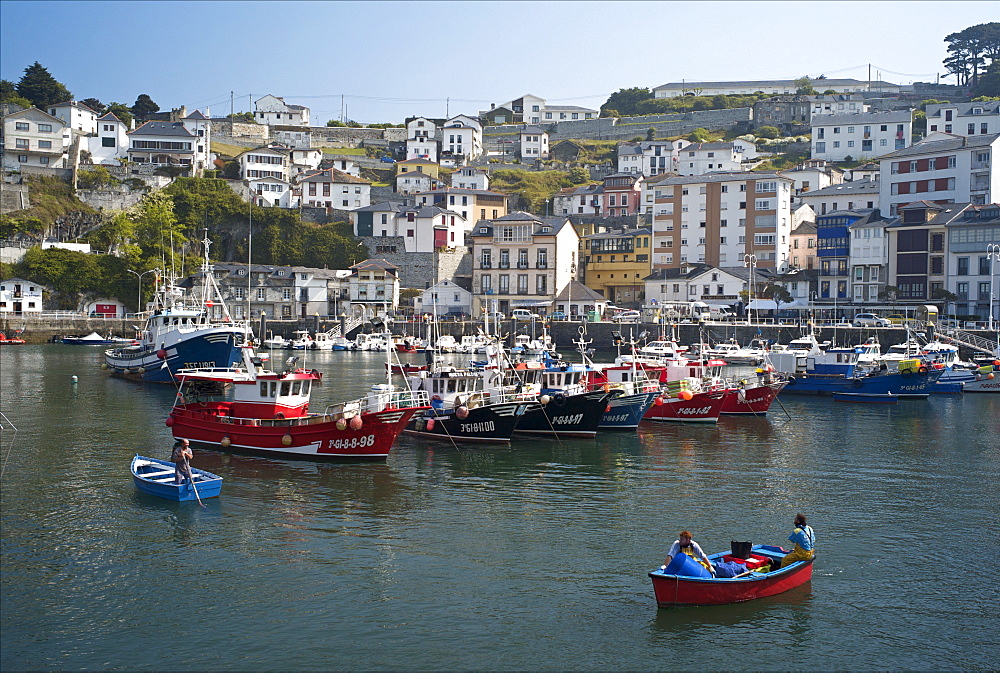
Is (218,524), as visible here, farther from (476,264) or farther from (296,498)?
(476,264)

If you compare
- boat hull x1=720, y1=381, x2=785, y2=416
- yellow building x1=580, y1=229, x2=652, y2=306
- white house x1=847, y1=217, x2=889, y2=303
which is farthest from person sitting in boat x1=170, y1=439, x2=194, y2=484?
yellow building x1=580, y1=229, x2=652, y2=306

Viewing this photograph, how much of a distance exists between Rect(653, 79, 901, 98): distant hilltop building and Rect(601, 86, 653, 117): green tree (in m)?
2.96

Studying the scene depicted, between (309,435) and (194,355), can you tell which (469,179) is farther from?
(309,435)

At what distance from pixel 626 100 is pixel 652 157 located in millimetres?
40682

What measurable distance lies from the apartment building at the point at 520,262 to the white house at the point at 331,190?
2434cm

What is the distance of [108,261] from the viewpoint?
9562cm

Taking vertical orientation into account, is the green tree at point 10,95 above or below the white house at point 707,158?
above

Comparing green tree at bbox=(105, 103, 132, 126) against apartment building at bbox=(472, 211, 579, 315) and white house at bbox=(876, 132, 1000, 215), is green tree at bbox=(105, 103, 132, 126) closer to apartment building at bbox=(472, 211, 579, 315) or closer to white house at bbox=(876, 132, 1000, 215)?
apartment building at bbox=(472, 211, 579, 315)

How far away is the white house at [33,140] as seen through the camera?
10531 centimetres

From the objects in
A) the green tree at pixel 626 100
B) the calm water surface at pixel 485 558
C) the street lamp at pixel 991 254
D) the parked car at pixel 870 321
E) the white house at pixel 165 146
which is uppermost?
the green tree at pixel 626 100

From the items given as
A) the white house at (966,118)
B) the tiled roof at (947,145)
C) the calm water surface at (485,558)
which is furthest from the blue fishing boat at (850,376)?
the white house at (966,118)

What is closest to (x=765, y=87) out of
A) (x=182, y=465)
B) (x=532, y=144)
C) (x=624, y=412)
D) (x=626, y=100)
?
(x=626, y=100)

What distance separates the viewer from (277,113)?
146125 millimetres

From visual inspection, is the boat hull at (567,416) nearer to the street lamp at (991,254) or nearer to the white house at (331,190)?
the street lamp at (991,254)
